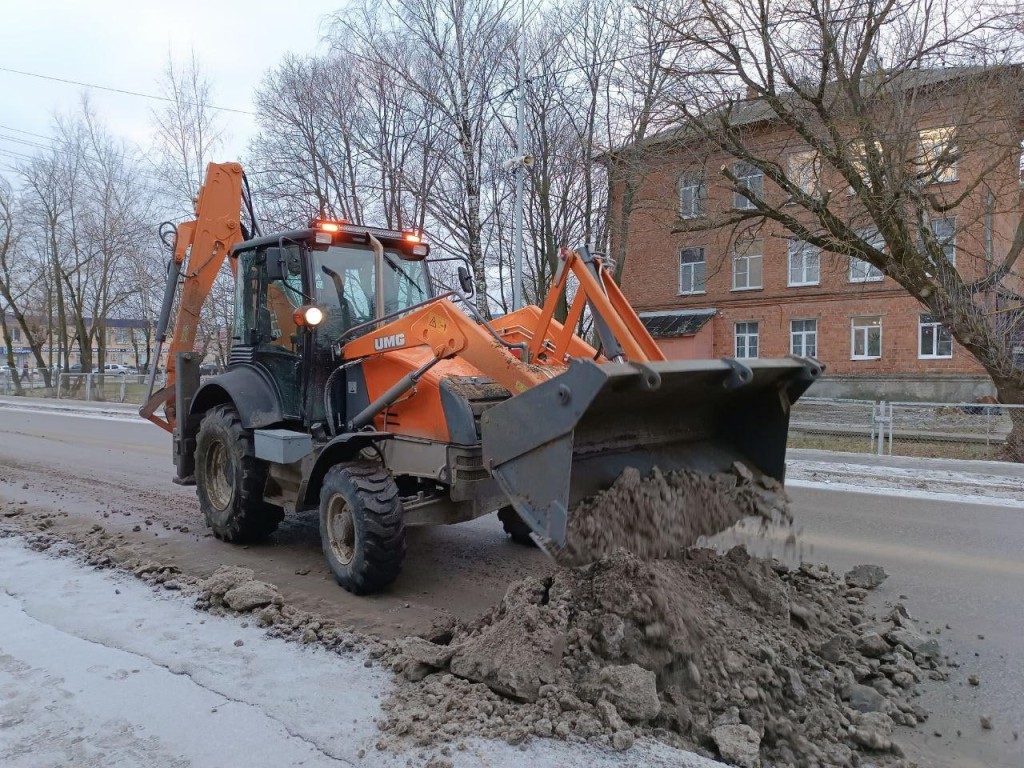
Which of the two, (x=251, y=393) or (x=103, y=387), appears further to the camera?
(x=103, y=387)

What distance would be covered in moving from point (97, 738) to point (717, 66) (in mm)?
14752

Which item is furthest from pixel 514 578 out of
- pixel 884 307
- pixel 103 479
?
pixel 884 307

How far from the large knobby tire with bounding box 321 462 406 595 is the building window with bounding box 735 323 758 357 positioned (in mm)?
26528

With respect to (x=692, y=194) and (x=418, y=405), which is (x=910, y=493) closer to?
(x=418, y=405)

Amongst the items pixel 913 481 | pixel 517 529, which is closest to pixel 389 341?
pixel 517 529

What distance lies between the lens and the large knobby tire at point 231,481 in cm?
624

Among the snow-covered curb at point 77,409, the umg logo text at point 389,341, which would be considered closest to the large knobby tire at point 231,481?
the umg logo text at point 389,341

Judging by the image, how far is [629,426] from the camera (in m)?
4.41

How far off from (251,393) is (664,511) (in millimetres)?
3827

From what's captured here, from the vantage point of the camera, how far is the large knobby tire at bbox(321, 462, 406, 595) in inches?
192

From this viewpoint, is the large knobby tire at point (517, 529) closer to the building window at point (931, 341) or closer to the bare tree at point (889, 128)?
the bare tree at point (889, 128)

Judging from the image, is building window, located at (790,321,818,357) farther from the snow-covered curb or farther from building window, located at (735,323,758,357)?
the snow-covered curb

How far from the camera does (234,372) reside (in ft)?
21.8

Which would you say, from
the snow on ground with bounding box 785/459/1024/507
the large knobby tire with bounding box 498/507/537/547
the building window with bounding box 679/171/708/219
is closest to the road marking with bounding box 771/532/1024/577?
the large knobby tire with bounding box 498/507/537/547
